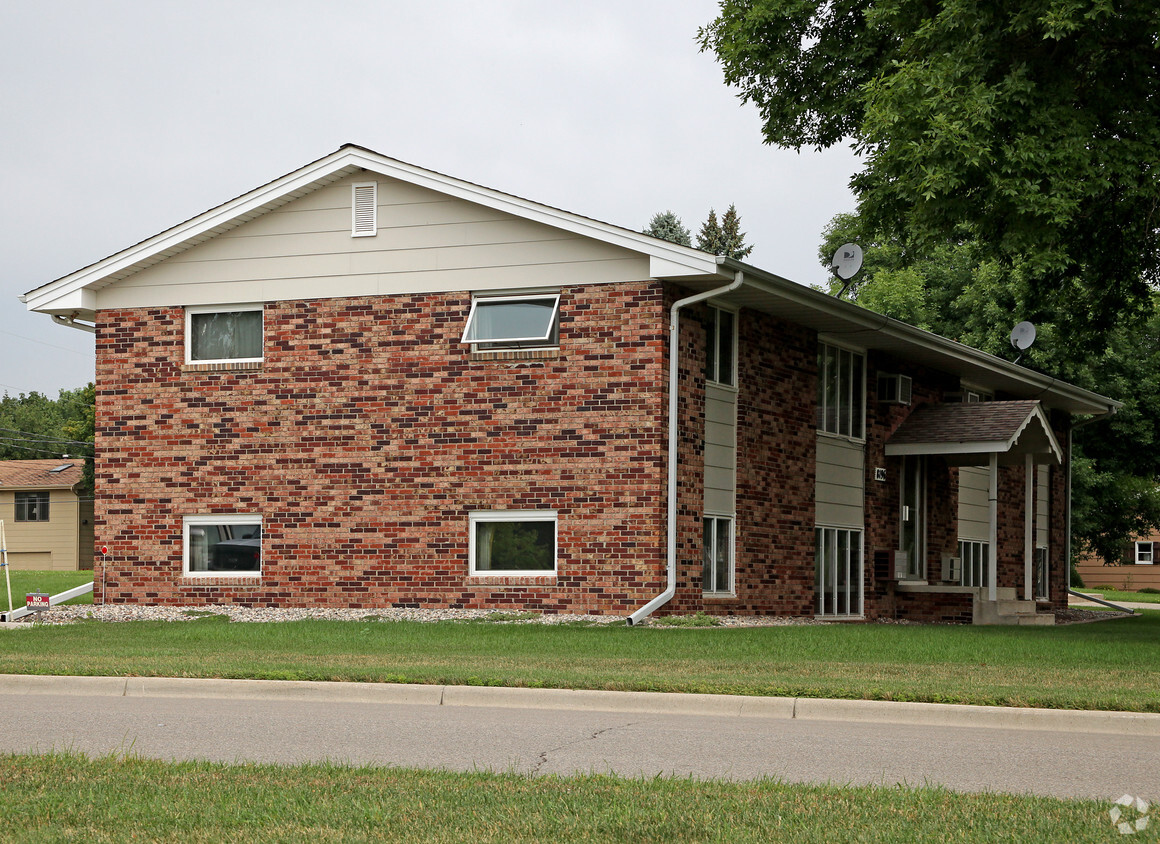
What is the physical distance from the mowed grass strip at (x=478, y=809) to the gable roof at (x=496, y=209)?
1240cm

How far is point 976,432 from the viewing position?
2456 cm

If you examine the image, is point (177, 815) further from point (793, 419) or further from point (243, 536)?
point (793, 419)

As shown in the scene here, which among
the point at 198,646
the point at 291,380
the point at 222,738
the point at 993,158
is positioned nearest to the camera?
the point at 222,738

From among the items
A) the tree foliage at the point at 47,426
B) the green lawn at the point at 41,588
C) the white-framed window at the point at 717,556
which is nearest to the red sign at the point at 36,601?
the green lawn at the point at 41,588

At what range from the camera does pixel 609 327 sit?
19.5 m

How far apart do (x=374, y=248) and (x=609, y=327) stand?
12.3 feet

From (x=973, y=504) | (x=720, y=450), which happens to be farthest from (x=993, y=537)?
(x=720, y=450)

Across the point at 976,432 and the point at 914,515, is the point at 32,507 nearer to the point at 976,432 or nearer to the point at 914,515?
the point at 914,515

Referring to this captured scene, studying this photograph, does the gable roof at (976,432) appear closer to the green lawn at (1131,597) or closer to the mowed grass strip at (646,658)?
the mowed grass strip at (646,658)

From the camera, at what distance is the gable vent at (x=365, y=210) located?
20.6 meters

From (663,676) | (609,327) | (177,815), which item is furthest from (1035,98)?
(177,815)

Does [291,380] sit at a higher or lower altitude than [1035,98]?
lower

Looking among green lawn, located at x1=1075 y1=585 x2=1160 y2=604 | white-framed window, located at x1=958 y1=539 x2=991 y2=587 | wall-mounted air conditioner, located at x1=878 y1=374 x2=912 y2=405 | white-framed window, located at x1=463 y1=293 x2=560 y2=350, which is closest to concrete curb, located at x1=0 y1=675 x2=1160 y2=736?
white-framed window, located at x1=463 y1=293 x2=560 y2=350

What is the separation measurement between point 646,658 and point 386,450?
326 inches
